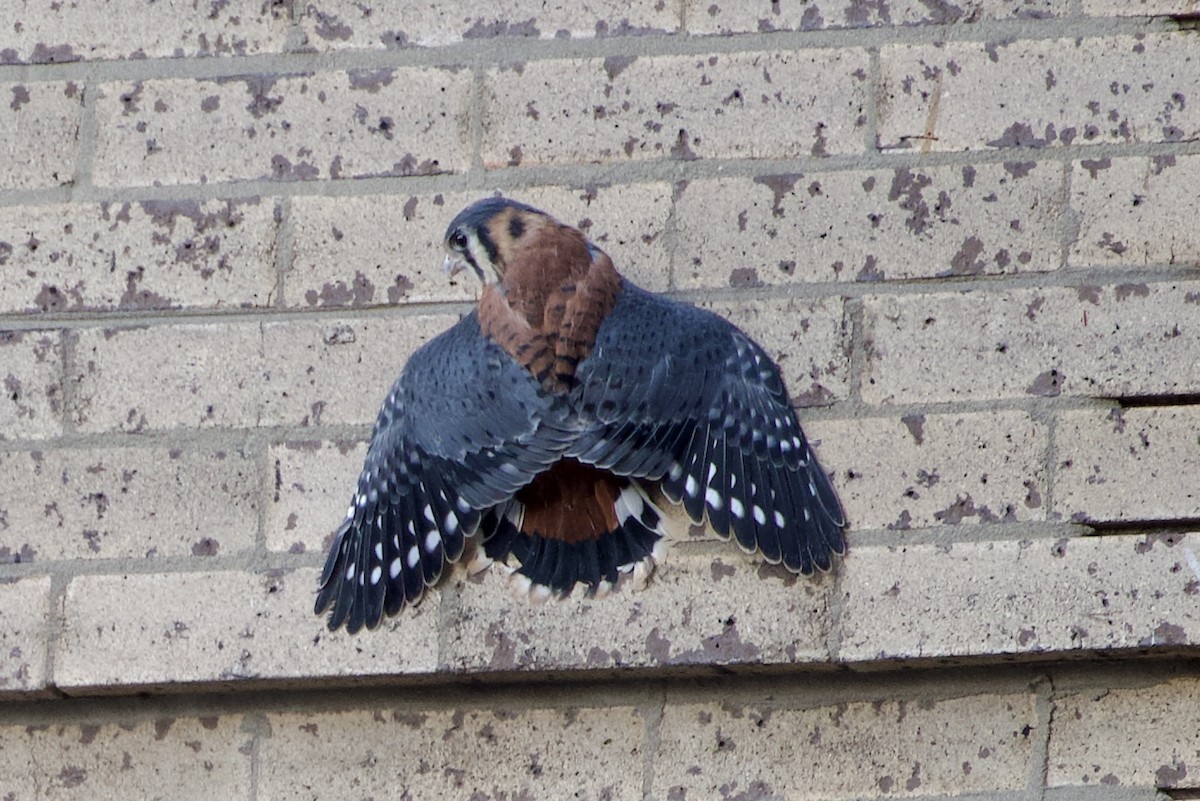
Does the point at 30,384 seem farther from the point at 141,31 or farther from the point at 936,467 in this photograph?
the point at 936,467

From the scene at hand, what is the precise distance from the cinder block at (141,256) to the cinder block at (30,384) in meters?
0.07

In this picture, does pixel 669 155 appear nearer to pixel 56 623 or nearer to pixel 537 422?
pixel 537 422

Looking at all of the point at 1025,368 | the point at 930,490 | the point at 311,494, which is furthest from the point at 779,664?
the point at 311,494

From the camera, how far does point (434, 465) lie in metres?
3.28

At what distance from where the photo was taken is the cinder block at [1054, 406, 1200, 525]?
328 centimetres

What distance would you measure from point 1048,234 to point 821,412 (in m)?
0.52

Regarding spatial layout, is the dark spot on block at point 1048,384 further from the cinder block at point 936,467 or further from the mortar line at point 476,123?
the mortar line at point 476,123

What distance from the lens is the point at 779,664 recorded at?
3248mm

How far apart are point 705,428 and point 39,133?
141 centimetres

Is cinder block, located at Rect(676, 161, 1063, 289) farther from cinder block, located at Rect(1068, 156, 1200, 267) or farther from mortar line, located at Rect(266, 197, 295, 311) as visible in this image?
mortar line, located at Rect(266, 197, 295, 311)

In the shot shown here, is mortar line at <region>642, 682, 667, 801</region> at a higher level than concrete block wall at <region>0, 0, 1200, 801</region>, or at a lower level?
lower

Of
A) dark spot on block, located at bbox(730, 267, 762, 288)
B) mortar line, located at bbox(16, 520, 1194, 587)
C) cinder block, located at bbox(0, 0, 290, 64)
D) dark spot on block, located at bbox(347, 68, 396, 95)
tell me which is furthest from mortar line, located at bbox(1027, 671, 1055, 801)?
cinder block, located at bbox(0, 0, 290, 64)

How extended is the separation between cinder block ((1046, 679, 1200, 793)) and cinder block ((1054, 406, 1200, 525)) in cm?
31

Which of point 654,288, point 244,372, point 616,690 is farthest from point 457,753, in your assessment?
point 654,288
